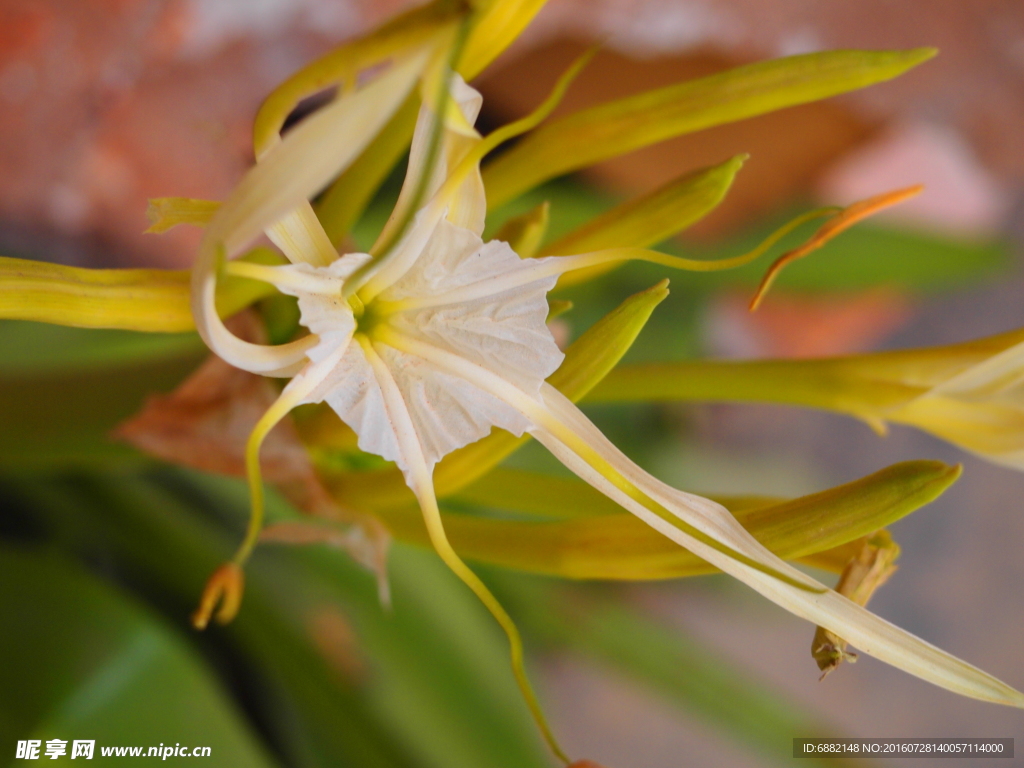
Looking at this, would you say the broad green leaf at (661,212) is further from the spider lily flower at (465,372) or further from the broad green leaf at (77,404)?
the broad green leaf at (77,404)

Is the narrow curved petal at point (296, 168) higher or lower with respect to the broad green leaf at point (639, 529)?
higher

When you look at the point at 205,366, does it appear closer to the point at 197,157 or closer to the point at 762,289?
the point at 762,289

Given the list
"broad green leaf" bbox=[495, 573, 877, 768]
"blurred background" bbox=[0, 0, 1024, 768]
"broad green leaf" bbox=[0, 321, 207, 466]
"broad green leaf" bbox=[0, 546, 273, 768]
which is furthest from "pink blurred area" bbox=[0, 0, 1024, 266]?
"broad green leaf" bbox=[495, 573, 877, 768]


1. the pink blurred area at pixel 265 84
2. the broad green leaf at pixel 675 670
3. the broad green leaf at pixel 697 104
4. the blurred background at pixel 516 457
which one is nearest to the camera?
the broad green leaf at pixel 697 104

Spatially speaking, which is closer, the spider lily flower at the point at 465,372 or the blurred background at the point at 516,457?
the spider lily flower at the point at 465,372

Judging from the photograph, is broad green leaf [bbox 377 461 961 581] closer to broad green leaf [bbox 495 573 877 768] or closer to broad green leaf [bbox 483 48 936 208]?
broad green leaf [bbox 483 48 936 208]

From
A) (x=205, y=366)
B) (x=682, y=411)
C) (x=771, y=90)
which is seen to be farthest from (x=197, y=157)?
(x=682, y=411)

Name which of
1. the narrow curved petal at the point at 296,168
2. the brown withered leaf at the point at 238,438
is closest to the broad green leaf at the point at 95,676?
the brown withered leaf at the point at 238,438
